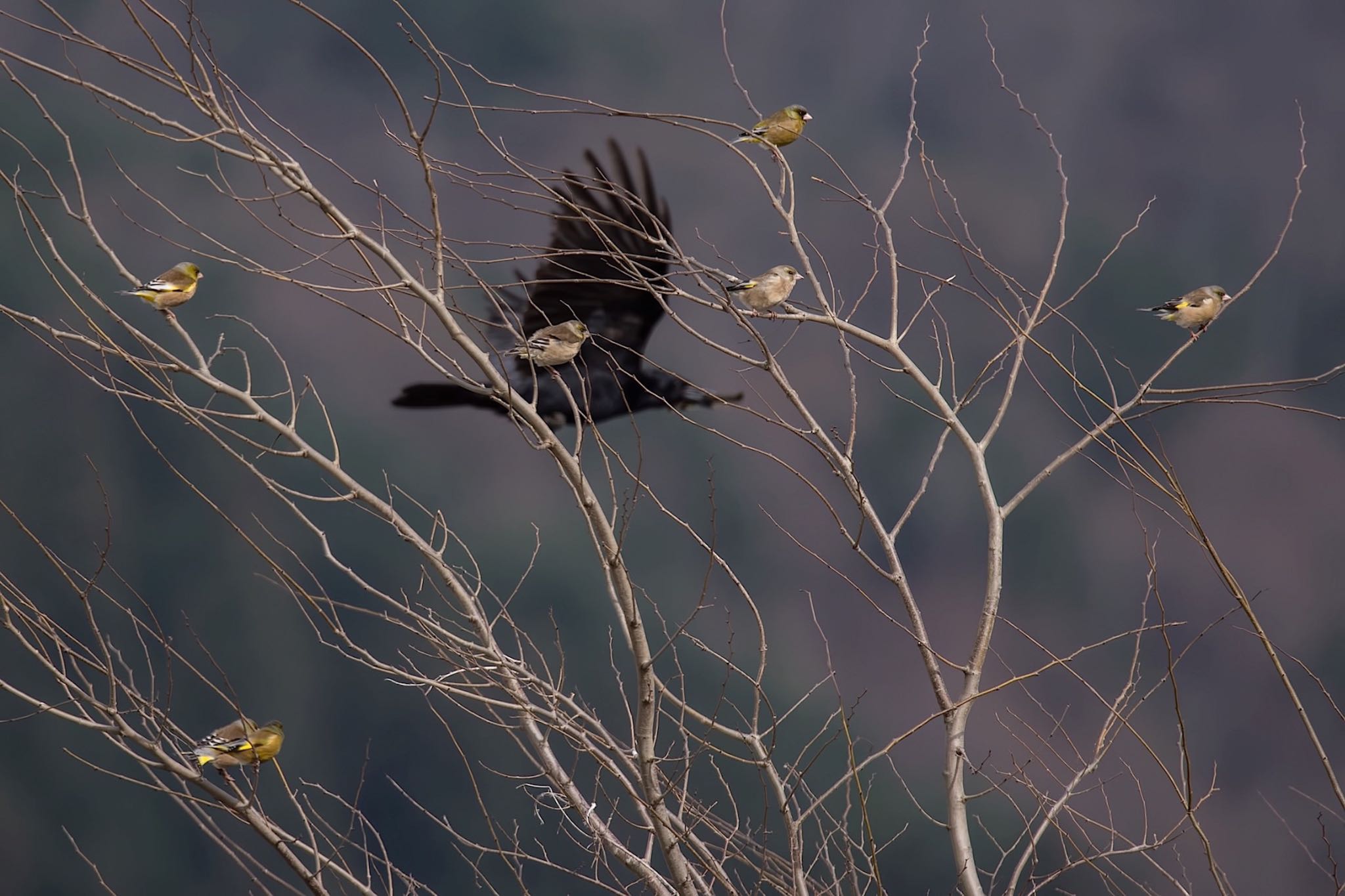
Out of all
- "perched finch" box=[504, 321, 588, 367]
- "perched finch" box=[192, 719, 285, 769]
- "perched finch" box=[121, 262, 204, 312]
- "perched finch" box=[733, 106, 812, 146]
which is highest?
"perched finch" box=[733, 106, 812, 146]

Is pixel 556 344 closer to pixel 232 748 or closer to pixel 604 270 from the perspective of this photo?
pixel 604 270

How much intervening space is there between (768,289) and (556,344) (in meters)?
0.59

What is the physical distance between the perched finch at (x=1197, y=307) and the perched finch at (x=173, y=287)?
8.84 feet

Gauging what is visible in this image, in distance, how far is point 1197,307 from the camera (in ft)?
11.1

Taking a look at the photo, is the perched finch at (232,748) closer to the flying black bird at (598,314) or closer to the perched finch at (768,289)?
the flying black bird at (598,314)

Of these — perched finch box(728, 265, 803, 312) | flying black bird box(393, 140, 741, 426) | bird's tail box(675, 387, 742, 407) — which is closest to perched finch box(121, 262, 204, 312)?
flying black bird box(393, 140, 741, 426)

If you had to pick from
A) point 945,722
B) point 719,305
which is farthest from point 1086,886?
point 719,305

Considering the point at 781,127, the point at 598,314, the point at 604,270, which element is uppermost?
the point at 781,127

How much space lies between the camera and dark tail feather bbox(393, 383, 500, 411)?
14.1ft

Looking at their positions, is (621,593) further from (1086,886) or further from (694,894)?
(1086,886)

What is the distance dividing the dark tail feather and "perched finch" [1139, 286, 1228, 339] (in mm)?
2228

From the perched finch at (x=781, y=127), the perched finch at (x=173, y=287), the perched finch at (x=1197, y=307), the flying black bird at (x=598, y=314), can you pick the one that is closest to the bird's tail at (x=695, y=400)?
the flying black bird at (x=598, y=314)

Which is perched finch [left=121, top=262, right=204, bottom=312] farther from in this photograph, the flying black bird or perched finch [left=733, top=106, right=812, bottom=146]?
perched finch [left=733, top=106, right=812, bottom=146]

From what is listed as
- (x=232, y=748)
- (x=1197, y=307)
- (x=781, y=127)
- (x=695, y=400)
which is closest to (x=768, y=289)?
(x=781, y=127)
